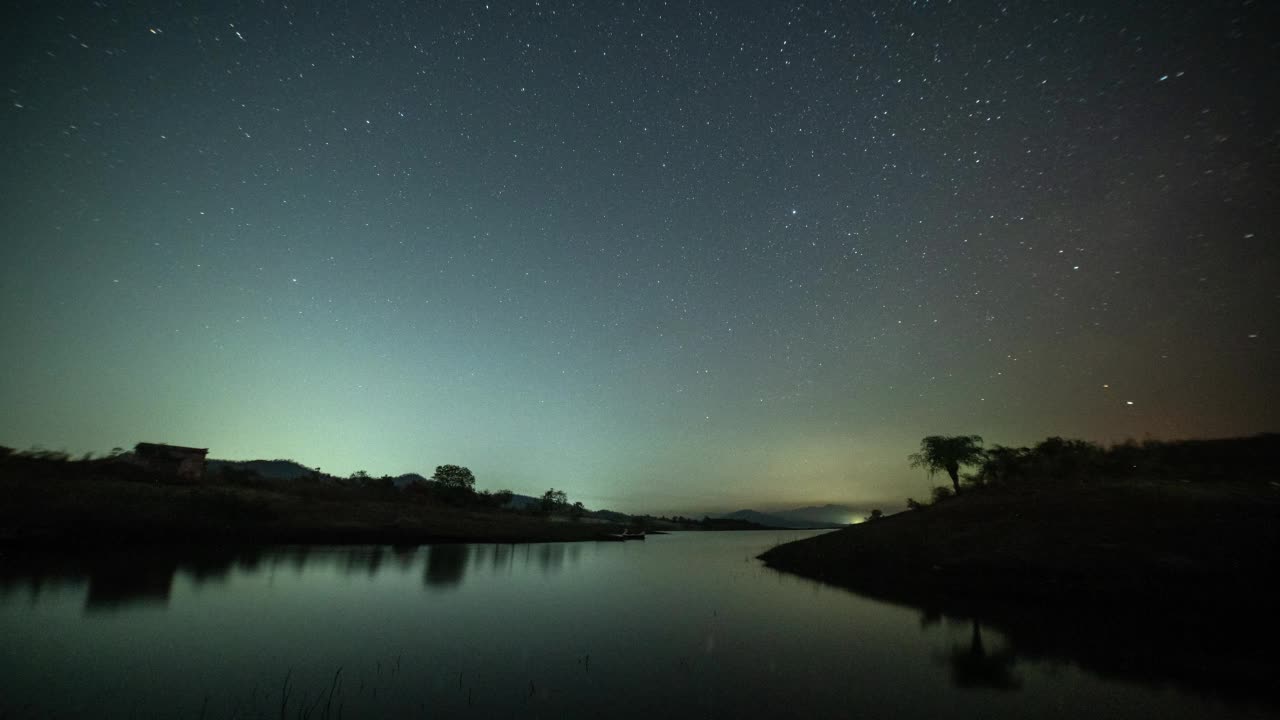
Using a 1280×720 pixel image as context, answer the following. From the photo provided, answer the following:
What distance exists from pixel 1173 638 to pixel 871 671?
12558 mm

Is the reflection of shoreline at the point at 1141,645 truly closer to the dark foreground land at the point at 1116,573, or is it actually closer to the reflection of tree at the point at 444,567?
the dark foreground land at the point at 1116,573

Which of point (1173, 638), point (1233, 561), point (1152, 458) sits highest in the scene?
point (1152, 458)

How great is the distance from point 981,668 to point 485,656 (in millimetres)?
17011

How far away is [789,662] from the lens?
52.7ft

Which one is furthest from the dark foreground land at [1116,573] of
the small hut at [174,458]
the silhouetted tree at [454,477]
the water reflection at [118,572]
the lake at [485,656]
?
the silhouetted tree at [454,477]

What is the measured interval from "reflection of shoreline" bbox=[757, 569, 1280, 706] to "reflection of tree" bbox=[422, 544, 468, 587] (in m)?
30.7

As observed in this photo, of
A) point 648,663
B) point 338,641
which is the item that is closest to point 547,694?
point 648,663

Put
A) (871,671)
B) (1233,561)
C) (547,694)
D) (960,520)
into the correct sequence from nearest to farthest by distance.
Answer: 1. (547,694)
2. (871,671)
3. (1233,561)
4. (960,520)

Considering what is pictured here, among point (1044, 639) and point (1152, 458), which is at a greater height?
point (1152, 458)

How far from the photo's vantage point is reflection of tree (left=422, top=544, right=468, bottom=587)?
109 ft

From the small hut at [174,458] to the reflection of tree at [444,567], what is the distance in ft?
140

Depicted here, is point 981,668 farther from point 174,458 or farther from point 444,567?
point 174,458

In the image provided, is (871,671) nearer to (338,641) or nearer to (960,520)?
(338,641)

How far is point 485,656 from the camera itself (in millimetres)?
16453
